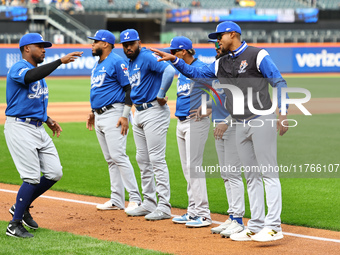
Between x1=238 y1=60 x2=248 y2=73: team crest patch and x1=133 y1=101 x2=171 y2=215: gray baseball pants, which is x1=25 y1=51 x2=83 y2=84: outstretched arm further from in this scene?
x1=238 y1=60 x2=248 y2=73: team crest patch

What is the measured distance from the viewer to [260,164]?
6.12 metres

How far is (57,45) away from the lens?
32.1 metres

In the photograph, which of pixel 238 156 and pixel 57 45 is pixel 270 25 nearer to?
pixel 57 45

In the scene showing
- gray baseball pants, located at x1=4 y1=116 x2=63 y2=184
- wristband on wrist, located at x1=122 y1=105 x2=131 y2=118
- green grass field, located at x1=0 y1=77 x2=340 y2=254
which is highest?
wristband on wrist, located at x1=122 y1=105 x2=131 y2=118

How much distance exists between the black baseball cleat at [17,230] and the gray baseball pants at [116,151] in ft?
5.63

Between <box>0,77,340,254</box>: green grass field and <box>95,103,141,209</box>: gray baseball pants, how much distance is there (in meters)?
0.88

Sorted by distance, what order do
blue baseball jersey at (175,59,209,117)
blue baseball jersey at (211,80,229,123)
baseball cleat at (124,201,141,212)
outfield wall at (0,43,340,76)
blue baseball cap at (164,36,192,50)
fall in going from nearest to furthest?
blue baseball jersey at (211,80,229,123) < blue baseball cap at (164,36,192,50) < blue baseball jersey at (175,59,209,117) < baseball cleat at (124,201,141,212) < outfield wall at (0,43,340,76)

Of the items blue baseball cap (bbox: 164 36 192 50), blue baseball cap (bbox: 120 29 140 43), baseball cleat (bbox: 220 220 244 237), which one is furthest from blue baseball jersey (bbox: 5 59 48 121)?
baseball cleat (bbox: 220 220 244 237)

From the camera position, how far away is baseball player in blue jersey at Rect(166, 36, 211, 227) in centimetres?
702

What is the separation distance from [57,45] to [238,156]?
2683 centimetres

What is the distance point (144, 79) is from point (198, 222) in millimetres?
1913

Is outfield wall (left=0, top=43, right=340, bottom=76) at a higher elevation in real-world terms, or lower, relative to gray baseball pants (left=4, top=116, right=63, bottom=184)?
lower

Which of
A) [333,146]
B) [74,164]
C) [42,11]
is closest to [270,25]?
[42,11]

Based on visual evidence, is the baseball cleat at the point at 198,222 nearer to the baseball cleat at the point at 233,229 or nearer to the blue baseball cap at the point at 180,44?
the baseball cleat at the point at 233,229
